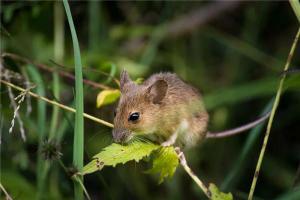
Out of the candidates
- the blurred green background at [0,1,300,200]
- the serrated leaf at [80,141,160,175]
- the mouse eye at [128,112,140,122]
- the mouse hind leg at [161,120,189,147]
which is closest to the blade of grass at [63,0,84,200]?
the serrated leaf at [80,141,160,175]

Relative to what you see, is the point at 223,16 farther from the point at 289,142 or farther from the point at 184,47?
the point at 289,142

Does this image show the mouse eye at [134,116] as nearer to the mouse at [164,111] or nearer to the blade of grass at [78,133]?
the mouse at [164,111]

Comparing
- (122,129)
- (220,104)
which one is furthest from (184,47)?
(122,129)

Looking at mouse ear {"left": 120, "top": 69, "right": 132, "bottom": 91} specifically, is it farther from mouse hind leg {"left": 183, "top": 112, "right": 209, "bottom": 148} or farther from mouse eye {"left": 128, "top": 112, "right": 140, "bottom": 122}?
mouse hind leg {"left": 183, "top": 112, "right": 209, "bottom": 148}

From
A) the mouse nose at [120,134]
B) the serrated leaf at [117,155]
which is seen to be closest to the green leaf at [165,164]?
the serrated leaf at [117,155]

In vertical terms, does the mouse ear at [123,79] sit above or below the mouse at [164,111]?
above

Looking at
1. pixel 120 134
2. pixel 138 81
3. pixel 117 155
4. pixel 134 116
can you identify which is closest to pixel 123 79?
pixel 138 81

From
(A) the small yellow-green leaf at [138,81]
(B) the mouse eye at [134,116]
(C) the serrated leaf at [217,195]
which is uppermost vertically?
(A) the small yellow-green leaf at [138,81]
